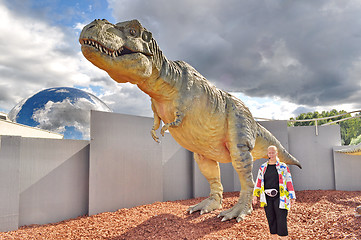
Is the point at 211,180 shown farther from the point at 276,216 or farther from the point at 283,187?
the point at 283,187

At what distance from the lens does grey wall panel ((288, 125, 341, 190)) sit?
8688mm

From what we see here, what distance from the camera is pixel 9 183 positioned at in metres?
4.96

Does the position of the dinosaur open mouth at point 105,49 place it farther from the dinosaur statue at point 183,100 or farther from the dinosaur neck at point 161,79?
the dinosaur neck at point 161,79

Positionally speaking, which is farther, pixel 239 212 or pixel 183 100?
pixel 239 212

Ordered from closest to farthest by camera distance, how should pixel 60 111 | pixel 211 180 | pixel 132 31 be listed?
1. pixel 132 31
2. pixel 211 180
3. pixel 60 111

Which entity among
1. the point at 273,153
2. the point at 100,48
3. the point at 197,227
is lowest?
the point at 197,227

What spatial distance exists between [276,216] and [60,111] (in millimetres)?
11239

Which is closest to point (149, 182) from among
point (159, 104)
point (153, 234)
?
point (153, 234)

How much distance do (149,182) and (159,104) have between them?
351cm

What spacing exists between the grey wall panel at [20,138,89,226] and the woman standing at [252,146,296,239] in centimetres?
443

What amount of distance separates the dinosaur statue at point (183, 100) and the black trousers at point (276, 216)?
119 centimetres

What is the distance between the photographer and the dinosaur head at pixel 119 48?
2939 millimetres

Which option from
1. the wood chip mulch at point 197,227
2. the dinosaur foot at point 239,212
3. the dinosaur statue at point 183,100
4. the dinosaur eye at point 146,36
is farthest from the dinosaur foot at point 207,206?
the dinosaur eye at point 146,36

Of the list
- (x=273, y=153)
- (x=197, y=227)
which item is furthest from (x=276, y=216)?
(x=197, y=227)
